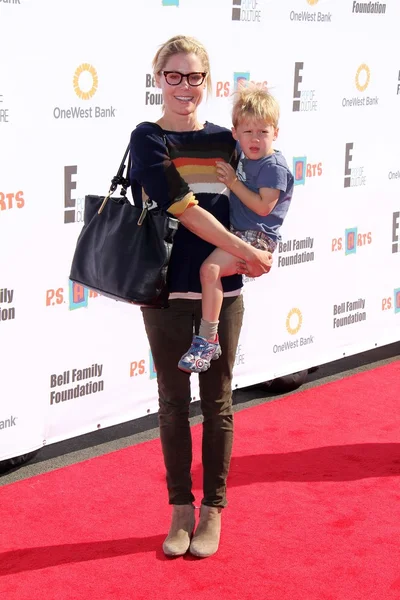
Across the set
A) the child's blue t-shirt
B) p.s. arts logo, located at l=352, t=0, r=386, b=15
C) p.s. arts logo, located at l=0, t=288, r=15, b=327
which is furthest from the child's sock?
p.s. arts logo, located at l=352, t=0, r=386, b=15

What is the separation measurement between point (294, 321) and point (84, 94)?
82.1 inches

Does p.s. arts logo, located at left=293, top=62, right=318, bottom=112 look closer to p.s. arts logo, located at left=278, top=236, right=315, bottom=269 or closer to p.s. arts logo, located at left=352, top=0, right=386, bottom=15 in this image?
p.s. arts logo, located at left=352, top=0, right=386, bottom=15

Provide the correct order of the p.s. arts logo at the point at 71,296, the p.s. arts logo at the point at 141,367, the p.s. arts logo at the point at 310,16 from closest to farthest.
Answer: the p.s. arts logo at the point at 71,296
the p.s. arts logo at the point at 141,367
the p.s. arts logo at the point at 310,16

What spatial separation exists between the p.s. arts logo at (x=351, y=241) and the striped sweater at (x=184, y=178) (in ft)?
8.18

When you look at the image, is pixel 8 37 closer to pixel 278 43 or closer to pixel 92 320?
pixel 92 320

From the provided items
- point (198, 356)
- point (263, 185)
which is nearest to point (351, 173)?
point (263, 185)

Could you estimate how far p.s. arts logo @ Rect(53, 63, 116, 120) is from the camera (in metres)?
4.55

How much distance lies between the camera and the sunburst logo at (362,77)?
6.04m

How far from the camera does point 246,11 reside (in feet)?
17.3

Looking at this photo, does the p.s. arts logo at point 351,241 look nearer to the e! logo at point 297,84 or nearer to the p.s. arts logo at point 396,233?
the p.s. arts logo at point 396,233

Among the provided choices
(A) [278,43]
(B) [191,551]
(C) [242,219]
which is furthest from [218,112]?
(B) [191,551]

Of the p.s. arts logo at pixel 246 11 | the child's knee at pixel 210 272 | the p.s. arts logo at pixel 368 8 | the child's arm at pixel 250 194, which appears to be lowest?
the child's knee at pixel 210 272

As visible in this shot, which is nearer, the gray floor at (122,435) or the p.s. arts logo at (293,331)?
the gray floor at (122,435)

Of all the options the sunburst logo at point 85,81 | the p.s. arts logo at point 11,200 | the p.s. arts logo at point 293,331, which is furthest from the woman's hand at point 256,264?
the p.s. arts logo at point 293,331
